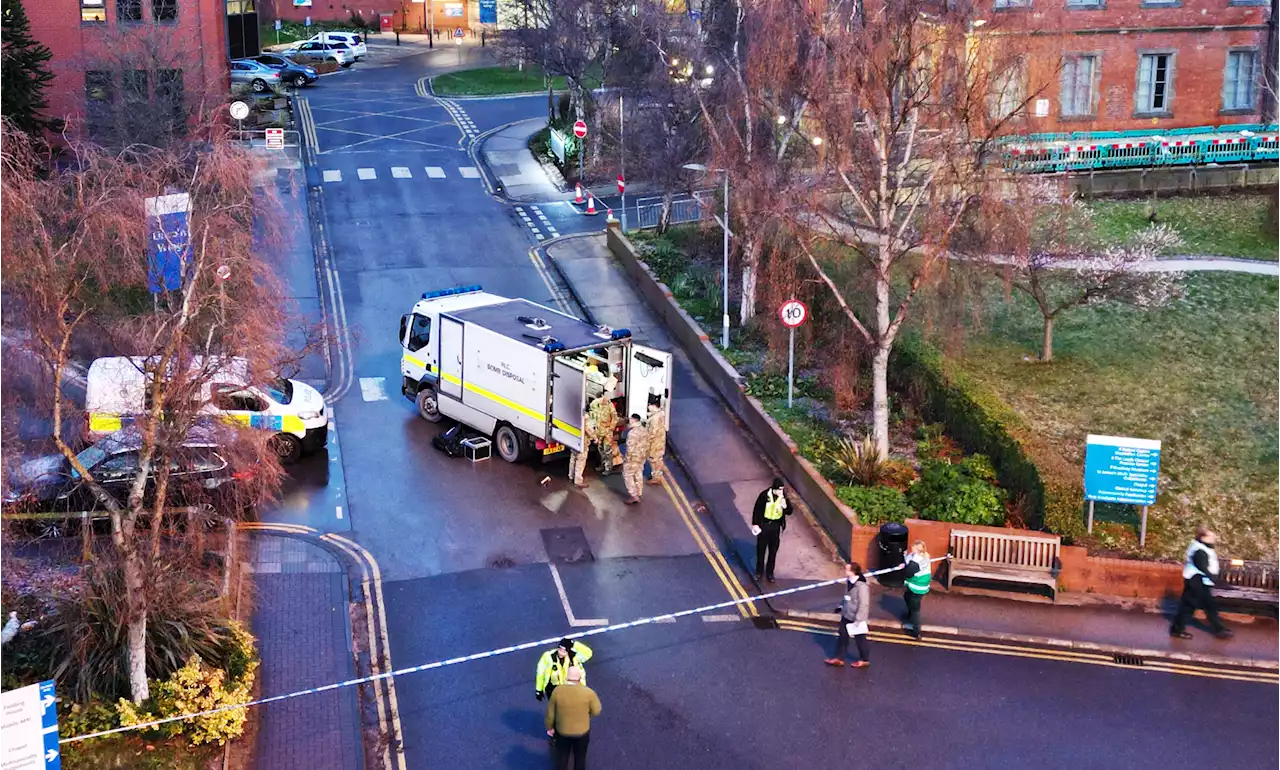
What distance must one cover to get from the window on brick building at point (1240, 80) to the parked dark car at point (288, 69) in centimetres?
3679

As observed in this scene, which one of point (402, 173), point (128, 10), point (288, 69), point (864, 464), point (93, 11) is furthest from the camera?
point (288, 69)

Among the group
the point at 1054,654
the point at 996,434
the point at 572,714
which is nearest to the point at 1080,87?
the point at 996,434

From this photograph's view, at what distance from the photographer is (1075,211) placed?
33.6 metres

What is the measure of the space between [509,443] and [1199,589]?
476 inches

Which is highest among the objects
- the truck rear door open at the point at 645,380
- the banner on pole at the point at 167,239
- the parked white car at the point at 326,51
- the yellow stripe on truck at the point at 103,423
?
the parked white car at the point at 326,51

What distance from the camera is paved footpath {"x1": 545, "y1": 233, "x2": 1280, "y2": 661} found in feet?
63.0

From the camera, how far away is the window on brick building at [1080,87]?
139 feet

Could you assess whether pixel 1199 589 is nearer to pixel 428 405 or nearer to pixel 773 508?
pixel 773 508

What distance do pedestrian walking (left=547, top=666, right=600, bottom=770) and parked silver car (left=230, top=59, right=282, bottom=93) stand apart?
45.7 m

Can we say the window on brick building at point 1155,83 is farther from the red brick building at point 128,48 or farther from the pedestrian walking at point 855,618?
the pedestrian walking at point 855,618

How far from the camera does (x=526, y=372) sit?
24547mm

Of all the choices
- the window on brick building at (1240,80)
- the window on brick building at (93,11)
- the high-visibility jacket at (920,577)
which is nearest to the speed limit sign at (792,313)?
the high-visibility jacket at (920,577)

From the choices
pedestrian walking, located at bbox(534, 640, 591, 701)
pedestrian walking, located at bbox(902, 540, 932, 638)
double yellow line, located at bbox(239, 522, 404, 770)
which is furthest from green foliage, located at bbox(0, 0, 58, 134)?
pedestrian walking, located at bbox(902, 540, 932, 638)

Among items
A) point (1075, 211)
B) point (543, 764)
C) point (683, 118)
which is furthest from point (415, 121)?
point (543, 764)
